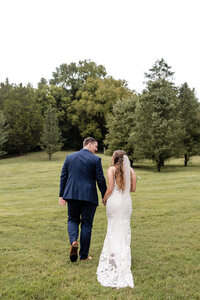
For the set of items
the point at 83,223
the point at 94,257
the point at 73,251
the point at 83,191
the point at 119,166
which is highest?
the point at 119,166

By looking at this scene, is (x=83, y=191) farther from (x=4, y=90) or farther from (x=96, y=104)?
(x=4, y=90)

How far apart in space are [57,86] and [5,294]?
65.6m

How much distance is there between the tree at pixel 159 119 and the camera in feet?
98.7

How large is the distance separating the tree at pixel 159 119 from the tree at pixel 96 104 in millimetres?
23303

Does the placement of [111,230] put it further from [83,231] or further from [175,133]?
[175,133]

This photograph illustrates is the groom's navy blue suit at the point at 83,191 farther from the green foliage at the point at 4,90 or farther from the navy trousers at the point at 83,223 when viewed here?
the green foliage at the point at 4,90

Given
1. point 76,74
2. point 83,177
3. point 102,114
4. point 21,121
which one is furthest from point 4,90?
point 83,177

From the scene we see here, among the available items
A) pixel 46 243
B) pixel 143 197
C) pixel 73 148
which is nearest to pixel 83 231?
pixel 46 243

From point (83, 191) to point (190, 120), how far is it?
1326 inches

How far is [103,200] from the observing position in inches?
230

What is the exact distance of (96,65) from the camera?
68.5 metres

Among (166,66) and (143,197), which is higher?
(166,66)

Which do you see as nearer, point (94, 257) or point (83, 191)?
point (83, 191)

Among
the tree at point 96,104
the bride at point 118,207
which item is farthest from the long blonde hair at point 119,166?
the tree at point 96,104
